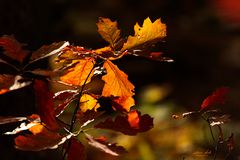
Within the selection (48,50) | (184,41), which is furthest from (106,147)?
(184,41)

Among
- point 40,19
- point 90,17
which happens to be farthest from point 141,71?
point 40,19

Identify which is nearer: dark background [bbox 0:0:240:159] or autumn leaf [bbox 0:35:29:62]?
autumn leaf [bbox 0:35:29:62]

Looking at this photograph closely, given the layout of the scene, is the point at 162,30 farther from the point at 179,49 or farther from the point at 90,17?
the point at 90,17

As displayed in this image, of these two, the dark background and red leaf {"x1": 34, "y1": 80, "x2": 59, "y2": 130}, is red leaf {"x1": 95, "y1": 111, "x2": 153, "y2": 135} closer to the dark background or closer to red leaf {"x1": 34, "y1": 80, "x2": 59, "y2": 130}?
red leaf {"x1": 34, "y1": 80, "x2": 59, "y2": 130}

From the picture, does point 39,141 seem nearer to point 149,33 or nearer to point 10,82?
point 10,82

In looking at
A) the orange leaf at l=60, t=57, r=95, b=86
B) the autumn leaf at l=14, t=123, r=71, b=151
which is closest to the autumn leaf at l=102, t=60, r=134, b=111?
the orange leaf at l=60, t=57, r=95, b=86

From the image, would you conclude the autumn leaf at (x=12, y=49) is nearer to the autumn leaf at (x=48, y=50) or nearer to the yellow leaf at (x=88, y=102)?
the autumn leaf at (x=48, y=50)

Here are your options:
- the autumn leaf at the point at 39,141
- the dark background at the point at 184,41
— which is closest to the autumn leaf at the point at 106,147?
the autumn leaf at the point at 39,141
